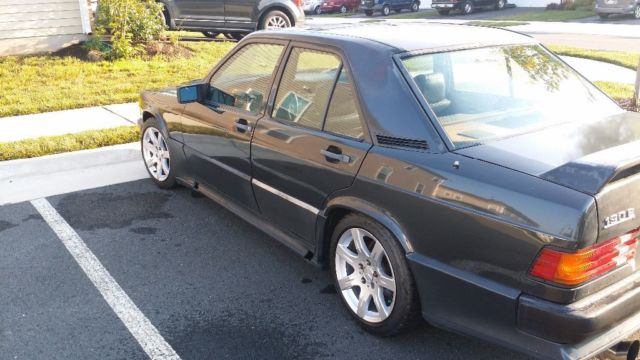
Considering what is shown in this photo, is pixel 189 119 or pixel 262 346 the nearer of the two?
pixel 262 346

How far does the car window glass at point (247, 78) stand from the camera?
4.07 metres

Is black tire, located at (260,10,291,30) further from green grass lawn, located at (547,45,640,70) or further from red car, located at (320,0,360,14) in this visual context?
red car, located at (320,0,360,14)

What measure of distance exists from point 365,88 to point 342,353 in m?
1.43

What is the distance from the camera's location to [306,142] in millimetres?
3580

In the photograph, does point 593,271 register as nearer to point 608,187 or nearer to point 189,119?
point 608,187

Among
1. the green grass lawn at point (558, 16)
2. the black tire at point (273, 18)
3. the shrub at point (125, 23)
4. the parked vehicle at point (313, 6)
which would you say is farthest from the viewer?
the parked vehicle at point (313, 6)

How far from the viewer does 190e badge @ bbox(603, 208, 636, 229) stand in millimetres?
2438

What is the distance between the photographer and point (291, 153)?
3684 mm

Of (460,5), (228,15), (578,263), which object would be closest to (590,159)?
(578,263)

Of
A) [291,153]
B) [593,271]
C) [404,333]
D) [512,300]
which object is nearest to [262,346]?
[404,333]

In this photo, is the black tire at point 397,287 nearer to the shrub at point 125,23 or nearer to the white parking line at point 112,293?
the white parking line at point 112,293

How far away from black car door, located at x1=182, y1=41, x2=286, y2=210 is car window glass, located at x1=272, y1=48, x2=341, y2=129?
17 centimetres

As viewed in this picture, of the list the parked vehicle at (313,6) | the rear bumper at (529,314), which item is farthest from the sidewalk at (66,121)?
the parked vehicle at (313,6)

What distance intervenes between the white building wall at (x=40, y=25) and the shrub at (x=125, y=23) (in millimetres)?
665
